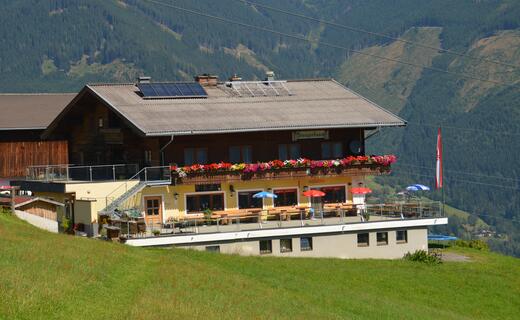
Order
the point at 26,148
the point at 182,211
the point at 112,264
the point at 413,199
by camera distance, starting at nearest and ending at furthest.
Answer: the point at 112,264
the point at 182,211
the point at 413,199
the point at 26,148

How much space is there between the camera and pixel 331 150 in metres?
57.4

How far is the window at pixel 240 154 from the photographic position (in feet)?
180

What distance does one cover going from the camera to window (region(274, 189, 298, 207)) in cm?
5512

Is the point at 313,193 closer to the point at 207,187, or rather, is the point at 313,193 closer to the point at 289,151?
the point at 289,151

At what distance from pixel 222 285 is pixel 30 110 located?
43.9 meters

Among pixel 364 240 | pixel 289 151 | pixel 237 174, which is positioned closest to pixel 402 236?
pixel 364 240

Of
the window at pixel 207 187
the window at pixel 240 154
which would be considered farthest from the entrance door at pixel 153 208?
the window at pixel 240 154

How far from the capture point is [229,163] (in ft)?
176

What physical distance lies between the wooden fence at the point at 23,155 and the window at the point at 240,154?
17.6m

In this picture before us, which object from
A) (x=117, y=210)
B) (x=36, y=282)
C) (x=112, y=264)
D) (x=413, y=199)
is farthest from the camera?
(x=413, y=199)

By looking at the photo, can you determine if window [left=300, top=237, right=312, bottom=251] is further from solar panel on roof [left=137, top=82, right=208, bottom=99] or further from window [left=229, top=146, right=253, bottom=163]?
solar panel on roof [left=137, top=82, right=208, bottom=99]

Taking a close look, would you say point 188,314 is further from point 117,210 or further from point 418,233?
point 418,233

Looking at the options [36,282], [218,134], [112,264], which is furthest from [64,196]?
[36,282]

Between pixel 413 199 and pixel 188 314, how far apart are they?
32684mm
